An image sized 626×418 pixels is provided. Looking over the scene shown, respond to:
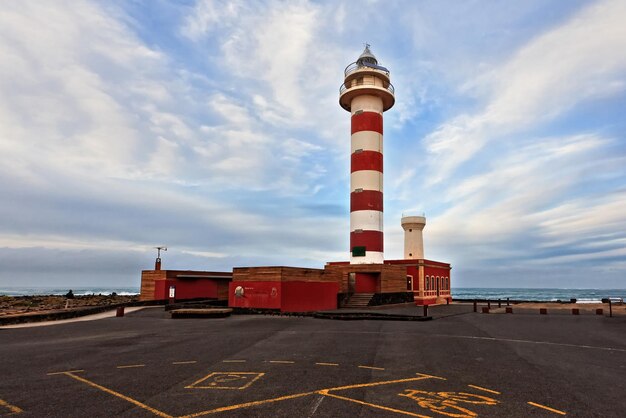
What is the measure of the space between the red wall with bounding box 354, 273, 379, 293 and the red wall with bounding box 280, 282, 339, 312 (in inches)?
166

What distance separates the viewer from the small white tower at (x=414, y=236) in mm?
53281

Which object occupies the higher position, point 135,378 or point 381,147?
point 381,147

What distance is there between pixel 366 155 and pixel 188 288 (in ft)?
68.7

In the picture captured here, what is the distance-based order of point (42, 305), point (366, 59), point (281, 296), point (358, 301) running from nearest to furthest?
point (281, 296) → point (358, 301) → point (42, 305) → point (366, 59)

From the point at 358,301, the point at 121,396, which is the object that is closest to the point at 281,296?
the point at 358,301

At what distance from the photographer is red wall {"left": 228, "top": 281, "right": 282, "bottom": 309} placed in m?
29.6

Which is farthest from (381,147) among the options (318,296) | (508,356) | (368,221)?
(508,356)

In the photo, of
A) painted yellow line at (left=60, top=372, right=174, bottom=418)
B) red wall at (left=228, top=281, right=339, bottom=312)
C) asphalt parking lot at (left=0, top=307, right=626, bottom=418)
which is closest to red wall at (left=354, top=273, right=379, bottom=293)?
red wall at (left=228, top=281, right=339, bottom=312)

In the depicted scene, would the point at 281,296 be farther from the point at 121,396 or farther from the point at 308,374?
the point at 121,396

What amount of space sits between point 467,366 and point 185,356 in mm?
8299

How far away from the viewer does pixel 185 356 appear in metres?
12.7

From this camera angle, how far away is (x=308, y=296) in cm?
3164

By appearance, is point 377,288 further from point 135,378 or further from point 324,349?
point 135,378

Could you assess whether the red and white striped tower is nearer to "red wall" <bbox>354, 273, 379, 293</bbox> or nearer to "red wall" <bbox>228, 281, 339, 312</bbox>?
"red wall" <bbox>354, 273, 379, 293</bbox>
